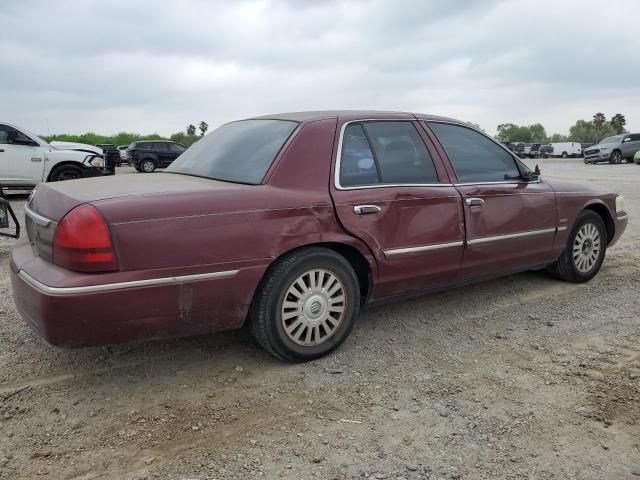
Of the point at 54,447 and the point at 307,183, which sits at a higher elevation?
the point at 307,183

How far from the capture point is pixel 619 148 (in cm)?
2959

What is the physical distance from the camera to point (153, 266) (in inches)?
111

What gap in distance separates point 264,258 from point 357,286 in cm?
72

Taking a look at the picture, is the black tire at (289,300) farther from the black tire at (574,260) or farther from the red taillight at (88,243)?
the black tire at (574,260)

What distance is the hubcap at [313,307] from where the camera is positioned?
3.32 meters

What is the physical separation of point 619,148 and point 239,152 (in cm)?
3075

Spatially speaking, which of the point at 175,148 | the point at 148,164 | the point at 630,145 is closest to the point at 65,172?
the point at 148,164

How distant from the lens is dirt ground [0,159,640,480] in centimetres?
245

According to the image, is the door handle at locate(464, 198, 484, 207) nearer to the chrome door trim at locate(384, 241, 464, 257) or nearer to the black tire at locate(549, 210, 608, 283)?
the chrome door trim at locate(384, 241, 464, 257)

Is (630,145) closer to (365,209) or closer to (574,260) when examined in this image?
(574,260)

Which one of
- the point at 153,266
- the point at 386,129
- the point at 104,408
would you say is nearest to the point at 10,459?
the point at 104,408

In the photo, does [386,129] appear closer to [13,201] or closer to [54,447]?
[54,447]

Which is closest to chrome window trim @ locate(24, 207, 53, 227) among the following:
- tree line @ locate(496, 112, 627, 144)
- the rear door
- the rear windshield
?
the rear windshield

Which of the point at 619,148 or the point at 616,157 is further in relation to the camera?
the point at 616,157
